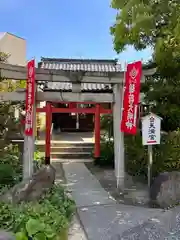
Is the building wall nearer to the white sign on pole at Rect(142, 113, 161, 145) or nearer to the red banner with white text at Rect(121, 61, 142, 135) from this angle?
the red banner with white text at Rect(121, 61, 142, 135)

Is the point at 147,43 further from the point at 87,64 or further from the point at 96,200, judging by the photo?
the point at 87,64

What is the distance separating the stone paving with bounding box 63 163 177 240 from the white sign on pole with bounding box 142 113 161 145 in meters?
1.64

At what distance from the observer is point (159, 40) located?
26.5 feet

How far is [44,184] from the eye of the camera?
18.6 feet

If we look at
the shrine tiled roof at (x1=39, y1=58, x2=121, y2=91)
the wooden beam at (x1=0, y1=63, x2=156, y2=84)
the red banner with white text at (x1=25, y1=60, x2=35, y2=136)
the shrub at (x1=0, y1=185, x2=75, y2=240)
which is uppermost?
the shrine tiled roof at (x1=39, y1=58, x2=121, y2=91)

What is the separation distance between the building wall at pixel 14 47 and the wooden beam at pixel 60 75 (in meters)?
18.0

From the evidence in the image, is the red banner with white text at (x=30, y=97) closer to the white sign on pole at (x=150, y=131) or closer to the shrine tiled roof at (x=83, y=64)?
the white sign on pole at (x=150, y=131)

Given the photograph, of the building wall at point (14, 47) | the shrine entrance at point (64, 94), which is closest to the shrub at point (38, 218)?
the shrine entrance at point (64, 94)

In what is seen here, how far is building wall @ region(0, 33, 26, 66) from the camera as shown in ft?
80.2

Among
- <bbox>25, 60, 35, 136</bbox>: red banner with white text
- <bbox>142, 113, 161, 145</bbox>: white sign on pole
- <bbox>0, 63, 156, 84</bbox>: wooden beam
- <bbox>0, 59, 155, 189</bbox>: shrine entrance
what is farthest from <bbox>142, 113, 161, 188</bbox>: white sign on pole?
<bbox>25, 60, 35, 136</bbox>: red banner with white text

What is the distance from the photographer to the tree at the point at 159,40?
7590 millimetres

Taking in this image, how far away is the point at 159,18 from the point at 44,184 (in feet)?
17.9

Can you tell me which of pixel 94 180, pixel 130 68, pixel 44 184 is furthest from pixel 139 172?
pixel 44 184

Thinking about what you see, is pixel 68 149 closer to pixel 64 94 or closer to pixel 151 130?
pixel 64 94
